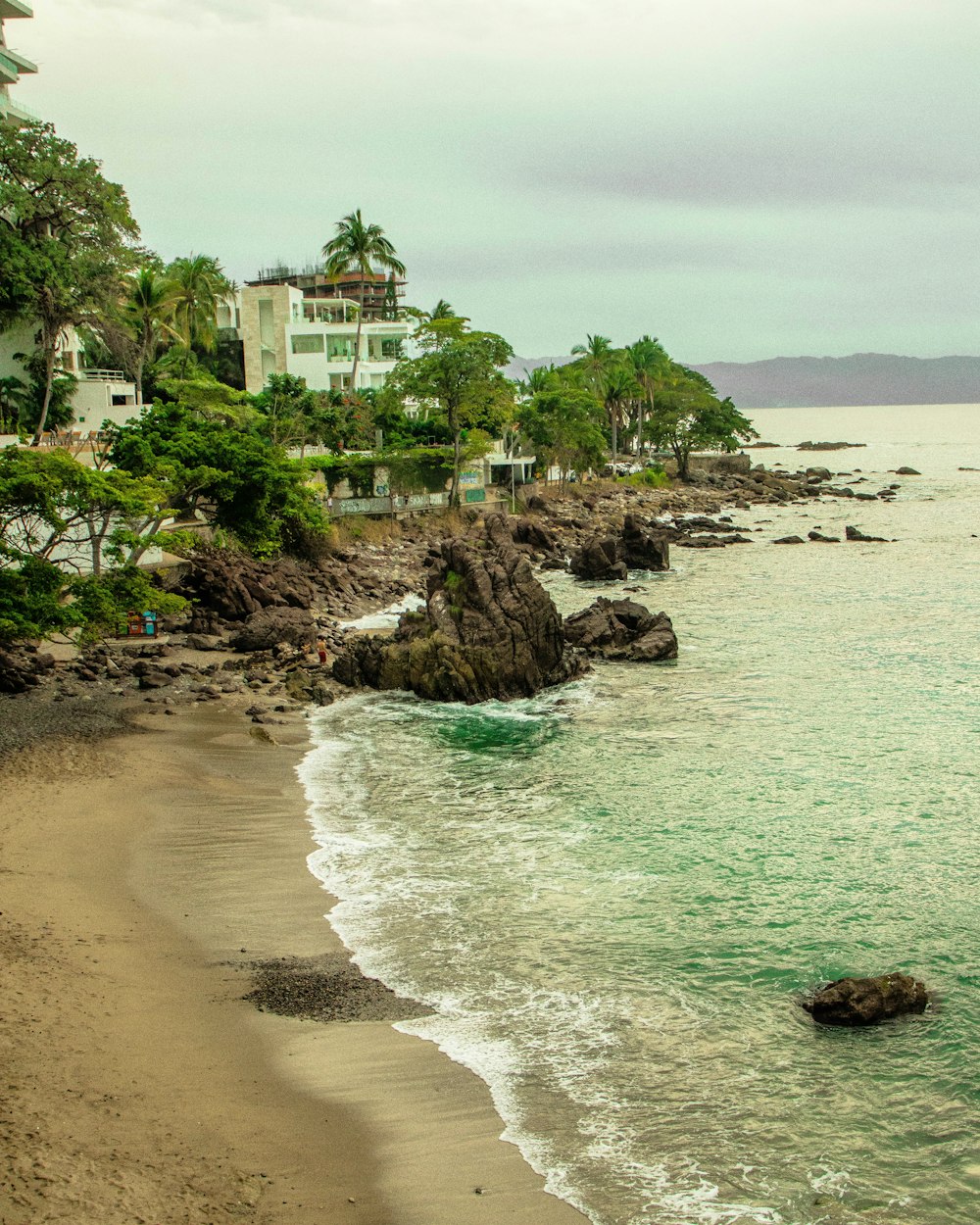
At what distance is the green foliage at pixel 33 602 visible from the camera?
→ 87.1 feet

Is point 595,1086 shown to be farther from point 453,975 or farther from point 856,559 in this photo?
point 856,559

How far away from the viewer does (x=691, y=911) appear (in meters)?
18.3

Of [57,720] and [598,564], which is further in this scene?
[598,564]

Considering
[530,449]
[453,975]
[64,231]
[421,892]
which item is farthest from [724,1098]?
[530,449]

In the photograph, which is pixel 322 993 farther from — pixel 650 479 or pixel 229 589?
pixel 650 479

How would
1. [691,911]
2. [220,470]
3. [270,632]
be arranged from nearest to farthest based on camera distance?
[691,911], [270,632], [220,470]

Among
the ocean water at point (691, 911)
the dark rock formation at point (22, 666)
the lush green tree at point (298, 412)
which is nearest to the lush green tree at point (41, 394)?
the lush green tree at point (298, 412)

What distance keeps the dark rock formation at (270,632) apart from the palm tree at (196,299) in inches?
1787

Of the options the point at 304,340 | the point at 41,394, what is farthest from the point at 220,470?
the point at 304,340

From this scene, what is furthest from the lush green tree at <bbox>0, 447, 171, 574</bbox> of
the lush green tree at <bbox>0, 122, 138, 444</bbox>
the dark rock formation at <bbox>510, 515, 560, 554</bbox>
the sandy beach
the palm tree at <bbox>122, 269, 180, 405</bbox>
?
the palm tree at <bbox>122, 269, 180, 405</bbox>

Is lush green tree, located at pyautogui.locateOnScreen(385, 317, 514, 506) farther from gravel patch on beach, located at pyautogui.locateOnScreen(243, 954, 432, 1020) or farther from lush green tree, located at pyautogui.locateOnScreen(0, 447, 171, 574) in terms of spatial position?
gravel patch on beach, located at pyautogui.locateOnScreen(243, 954, 432, 1020)

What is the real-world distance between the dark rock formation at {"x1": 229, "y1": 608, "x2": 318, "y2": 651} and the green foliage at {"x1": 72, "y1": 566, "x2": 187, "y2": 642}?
22.5ft

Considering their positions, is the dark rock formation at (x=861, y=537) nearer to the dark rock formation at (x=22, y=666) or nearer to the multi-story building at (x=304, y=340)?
the multi-story building at (x=304, y=340)

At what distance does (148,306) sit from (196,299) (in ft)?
34.7
